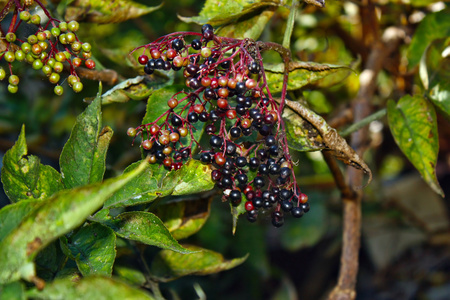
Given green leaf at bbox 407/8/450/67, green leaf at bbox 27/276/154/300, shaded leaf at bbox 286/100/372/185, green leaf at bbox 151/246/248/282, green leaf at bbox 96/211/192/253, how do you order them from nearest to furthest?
green leaf at bbox 27/276/154/300
green leaf at bbox 96/211/192/253
shaded leaf at bbox 286/100/372/185
green leaf at bbox 151/246/248/282
green leaf at bbox 407/8/450/67

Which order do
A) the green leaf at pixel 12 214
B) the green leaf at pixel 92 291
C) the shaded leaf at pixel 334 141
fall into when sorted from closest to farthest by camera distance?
the green leaf at pixel 92 291 < the green leaf at pixel 12 214 < the shaded leaf at pixel 334 141

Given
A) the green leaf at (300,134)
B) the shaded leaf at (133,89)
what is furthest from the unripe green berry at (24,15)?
the green leaf at (300,134)

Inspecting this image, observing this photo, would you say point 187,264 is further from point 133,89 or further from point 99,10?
point 99,10

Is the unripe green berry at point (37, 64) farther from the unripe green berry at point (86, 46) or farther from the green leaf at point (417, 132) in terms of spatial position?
the green leaf at point (417, 132)

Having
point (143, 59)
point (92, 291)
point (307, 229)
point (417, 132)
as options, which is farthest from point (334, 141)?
point (307, 229)

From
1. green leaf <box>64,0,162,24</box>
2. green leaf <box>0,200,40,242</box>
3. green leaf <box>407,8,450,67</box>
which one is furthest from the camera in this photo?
green leaf <box>407,8,450,67</box>

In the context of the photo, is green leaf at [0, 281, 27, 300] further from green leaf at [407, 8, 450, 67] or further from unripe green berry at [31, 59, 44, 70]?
green leaf at [407, 8, 450, 67]

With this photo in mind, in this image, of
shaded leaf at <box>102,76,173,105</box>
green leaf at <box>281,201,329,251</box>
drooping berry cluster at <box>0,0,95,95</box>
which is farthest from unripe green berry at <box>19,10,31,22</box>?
green leaf at <box>281,201,329,251</box>
